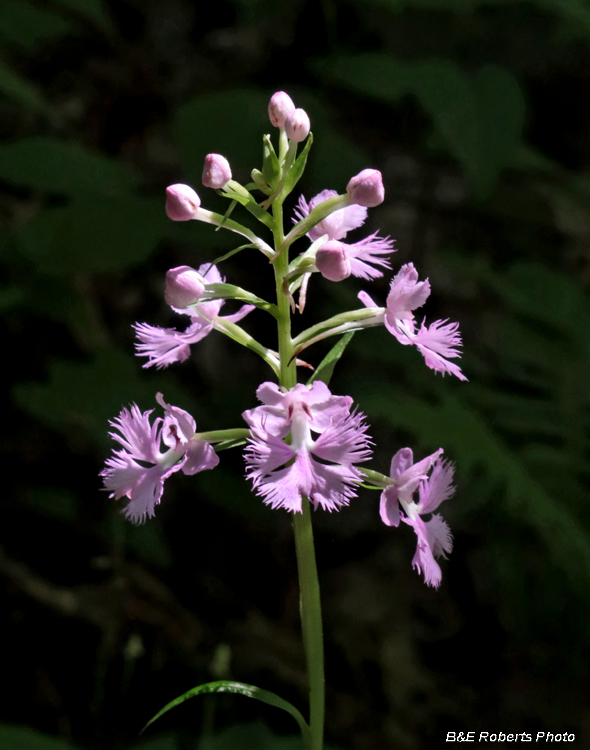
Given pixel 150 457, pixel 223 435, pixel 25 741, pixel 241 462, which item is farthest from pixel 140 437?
pixel 241 462

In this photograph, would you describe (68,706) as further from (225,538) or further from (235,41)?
(235,41)

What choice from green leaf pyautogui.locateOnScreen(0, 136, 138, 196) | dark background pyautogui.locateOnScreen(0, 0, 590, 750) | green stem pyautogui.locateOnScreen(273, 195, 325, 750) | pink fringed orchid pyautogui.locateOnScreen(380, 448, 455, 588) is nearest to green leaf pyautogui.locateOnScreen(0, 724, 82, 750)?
dark background pyautogui.locateOnScreen(0, 0, 590, 750)

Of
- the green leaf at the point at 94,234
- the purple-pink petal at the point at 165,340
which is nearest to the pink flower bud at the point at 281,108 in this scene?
the purple-pink petal at the point at 165,340

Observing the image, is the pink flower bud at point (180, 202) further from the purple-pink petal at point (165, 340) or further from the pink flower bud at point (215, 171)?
the purple-pink petal at point (165, 340)

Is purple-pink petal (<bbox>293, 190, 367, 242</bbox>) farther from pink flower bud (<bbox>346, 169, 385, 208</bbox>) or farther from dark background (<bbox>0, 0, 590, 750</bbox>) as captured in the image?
dark background (<bbox>0, 0, 590, 750</bbox>)

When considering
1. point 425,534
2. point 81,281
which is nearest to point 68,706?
point 81,281

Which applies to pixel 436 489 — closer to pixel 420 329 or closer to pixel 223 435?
pixel 420 329
